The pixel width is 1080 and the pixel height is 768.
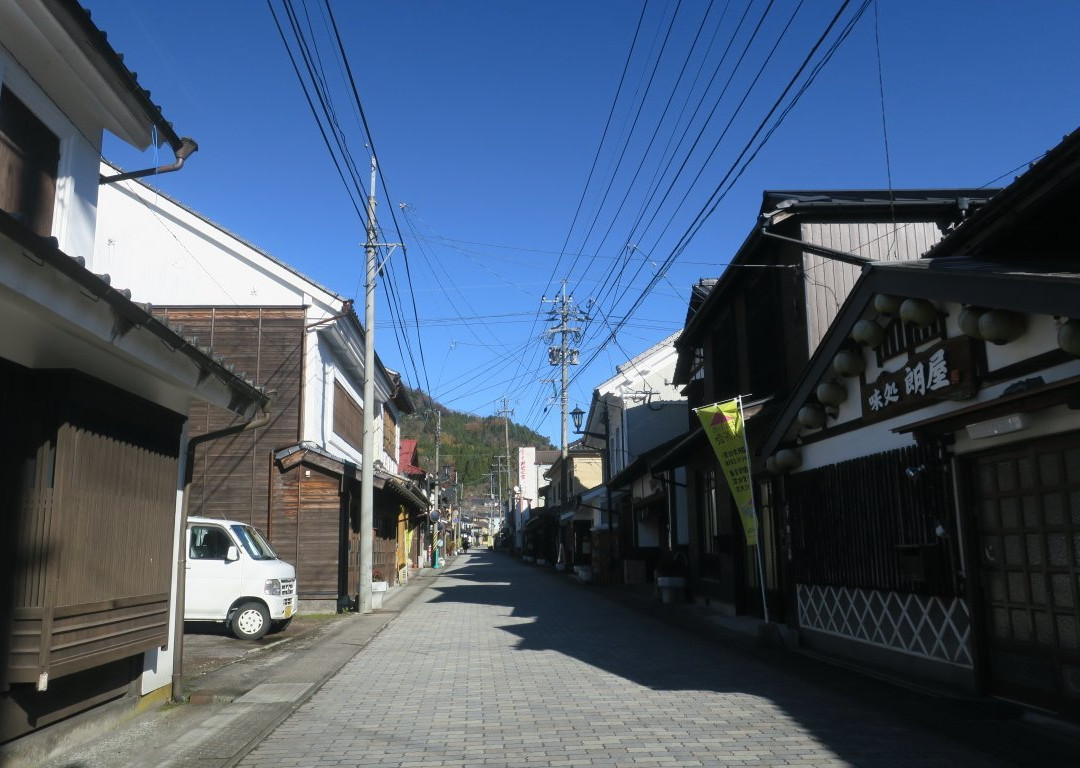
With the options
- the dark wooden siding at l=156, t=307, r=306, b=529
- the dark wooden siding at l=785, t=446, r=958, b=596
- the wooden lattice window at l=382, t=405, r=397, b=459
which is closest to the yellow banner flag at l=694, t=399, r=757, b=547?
the dark wooden siding at l=785, t=446, r=958, b=596

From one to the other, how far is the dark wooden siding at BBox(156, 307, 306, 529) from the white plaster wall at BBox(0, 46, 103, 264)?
12.3 metres

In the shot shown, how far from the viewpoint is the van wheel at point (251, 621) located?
14.6m

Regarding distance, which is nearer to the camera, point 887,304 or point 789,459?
point 887,304

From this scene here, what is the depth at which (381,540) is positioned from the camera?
26234 mm

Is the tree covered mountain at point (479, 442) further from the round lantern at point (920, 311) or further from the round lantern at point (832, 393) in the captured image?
the round lantern at point (920, 311)

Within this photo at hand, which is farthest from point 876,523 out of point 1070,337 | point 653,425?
point 653,425

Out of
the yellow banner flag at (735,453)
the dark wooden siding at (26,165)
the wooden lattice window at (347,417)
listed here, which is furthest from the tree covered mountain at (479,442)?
the dark wooden siding at (26,165)

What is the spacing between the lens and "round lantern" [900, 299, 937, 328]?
877 centimetres

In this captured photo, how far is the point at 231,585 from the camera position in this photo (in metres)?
14.5

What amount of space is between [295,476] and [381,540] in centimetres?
663

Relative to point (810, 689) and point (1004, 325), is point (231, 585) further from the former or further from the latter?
point (1004, 325)

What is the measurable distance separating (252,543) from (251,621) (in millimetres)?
1408

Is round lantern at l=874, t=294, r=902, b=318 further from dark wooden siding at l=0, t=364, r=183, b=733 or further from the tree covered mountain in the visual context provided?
the tree covered mountain

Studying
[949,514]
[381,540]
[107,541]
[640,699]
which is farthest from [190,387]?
[381,540]
